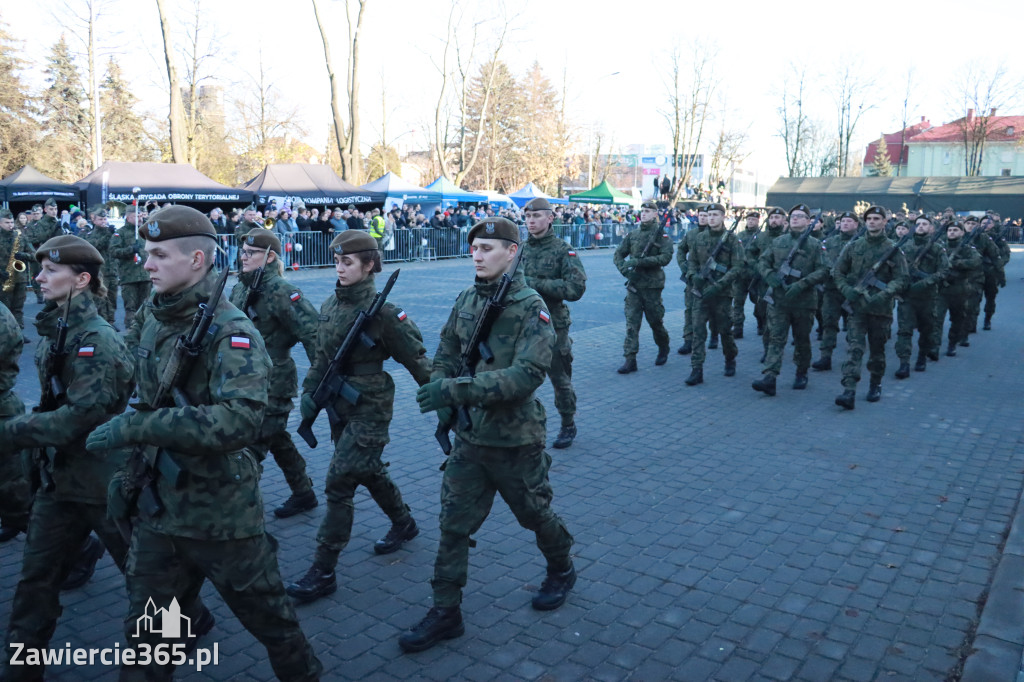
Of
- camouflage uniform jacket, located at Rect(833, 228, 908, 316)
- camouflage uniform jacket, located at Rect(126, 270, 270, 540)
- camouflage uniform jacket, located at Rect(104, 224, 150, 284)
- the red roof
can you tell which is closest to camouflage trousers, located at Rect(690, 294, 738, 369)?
camouflage uniform jacket, located at Rect(833, 228, 908, 316)

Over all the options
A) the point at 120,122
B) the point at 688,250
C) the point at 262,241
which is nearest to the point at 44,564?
Answer: the point at 262,241

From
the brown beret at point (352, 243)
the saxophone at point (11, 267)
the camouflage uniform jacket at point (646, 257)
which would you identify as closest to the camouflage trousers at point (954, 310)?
the camouflage uniform jacket at point (646, 257)

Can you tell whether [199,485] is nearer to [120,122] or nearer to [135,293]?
[135,293]

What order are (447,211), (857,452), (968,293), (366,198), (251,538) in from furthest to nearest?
Result: 1. (447,211)
2. (366,198)
3. (968,293)
4. (857,452)
5. (251,538)

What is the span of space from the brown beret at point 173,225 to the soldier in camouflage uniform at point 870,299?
Result: 25.0ft

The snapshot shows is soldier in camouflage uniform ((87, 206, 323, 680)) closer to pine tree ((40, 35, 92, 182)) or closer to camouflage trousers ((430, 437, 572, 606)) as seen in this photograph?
camouflage trousers ((430, 437, 572, 606))

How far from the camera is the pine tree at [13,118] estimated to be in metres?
41.3

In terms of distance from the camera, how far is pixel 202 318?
9.48 ft

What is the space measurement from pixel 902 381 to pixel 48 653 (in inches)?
389

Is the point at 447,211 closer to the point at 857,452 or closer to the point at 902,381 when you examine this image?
the point at 902,381

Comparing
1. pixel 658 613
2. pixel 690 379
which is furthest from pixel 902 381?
pixel 658 613

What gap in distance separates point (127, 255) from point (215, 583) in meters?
10.6

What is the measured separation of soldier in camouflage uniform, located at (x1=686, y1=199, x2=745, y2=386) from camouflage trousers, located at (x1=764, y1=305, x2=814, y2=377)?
0.71 meters

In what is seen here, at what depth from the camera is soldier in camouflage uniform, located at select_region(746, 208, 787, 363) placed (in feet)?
40.2
